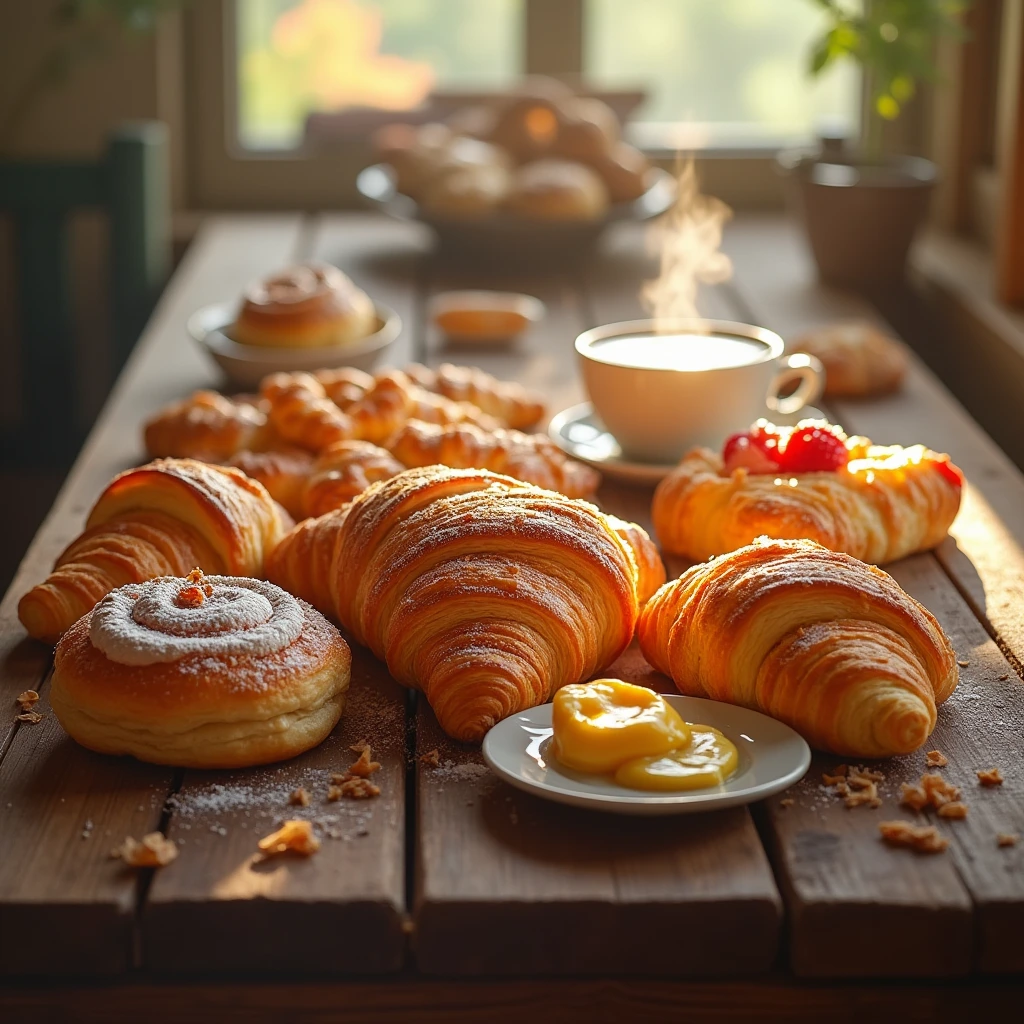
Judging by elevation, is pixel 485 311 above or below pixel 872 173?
below

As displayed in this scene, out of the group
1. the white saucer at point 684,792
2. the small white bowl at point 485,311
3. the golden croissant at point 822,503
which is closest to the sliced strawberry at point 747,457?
the golden croissant at point 822,503

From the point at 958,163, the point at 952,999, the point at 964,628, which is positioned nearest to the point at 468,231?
the point at 958,163

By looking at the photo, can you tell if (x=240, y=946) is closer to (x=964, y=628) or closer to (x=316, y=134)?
(x=964, y=628)

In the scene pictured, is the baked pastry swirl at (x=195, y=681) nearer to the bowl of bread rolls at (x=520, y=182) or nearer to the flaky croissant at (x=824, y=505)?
the flaky croissant at (x=824, y=505)

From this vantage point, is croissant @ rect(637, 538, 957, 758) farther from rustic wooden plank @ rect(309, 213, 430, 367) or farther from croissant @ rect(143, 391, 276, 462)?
rustic wooden plank @ rect(309, 213, 430, 367)

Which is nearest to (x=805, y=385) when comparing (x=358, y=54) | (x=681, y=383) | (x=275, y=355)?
(x=681, y=383)

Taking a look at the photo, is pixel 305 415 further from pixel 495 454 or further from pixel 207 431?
pixel 495 454
